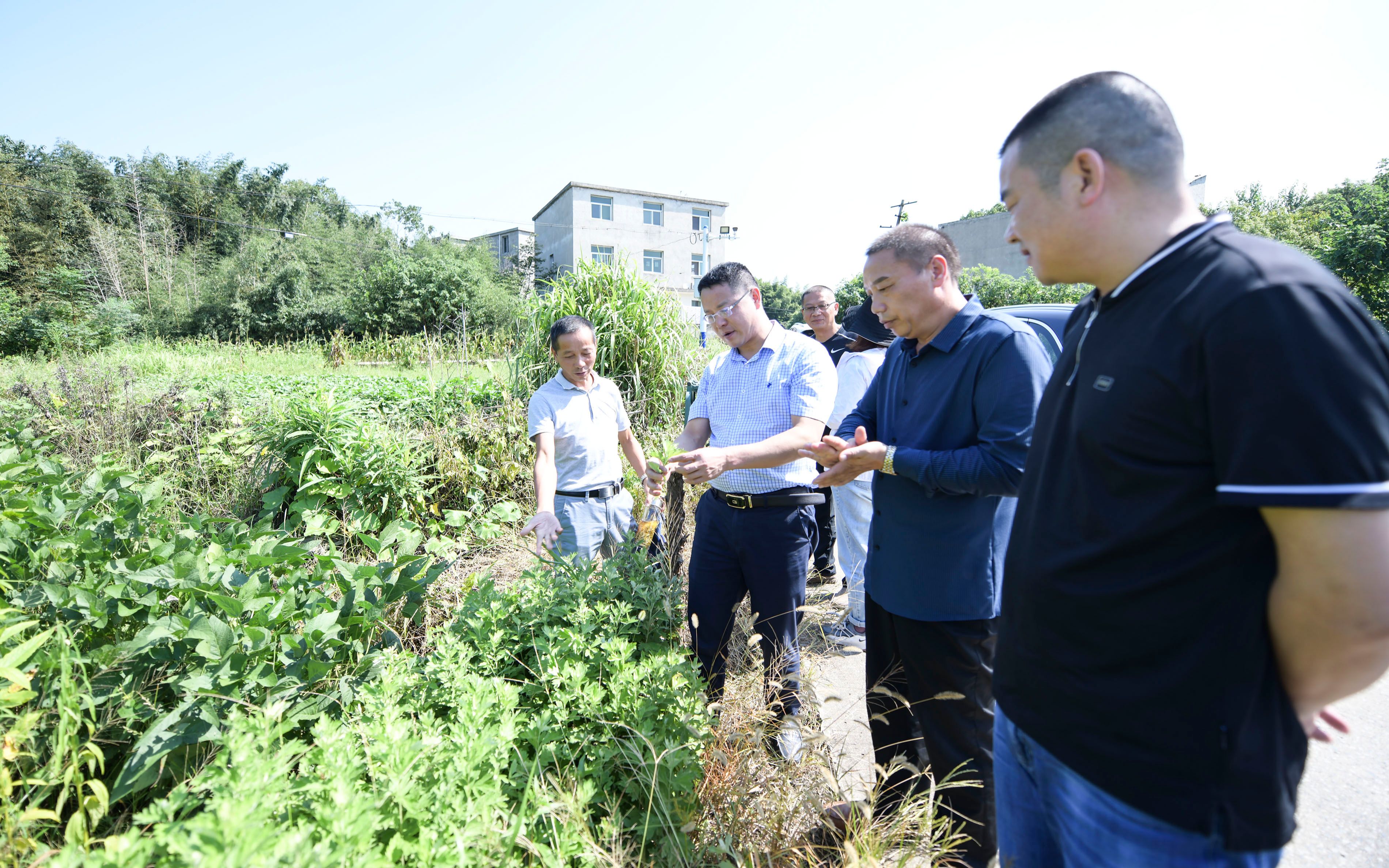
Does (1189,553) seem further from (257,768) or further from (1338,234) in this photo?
(1338,234)

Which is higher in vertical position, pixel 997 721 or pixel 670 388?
pixel 670 388

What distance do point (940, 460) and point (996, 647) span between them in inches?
25.4

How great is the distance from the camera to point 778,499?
2.61 meters

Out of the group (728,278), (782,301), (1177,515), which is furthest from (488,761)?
(782,301)

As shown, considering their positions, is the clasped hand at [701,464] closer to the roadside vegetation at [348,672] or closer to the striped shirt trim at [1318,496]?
the roadside vegetation at [348,672]

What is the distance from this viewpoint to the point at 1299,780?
2.96ft

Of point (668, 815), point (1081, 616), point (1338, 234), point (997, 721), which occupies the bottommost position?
point (668, 815)

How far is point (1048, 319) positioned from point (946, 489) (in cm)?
336

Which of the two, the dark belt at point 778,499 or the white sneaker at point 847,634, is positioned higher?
the dark belt at point 778,499

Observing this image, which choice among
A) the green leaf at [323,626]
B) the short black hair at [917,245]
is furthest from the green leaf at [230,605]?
the short black hair at [917,245]

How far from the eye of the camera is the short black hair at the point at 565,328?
140 inches

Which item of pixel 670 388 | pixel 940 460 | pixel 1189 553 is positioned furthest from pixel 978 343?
pixel 670 388

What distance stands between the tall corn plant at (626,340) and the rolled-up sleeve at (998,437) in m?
4.27

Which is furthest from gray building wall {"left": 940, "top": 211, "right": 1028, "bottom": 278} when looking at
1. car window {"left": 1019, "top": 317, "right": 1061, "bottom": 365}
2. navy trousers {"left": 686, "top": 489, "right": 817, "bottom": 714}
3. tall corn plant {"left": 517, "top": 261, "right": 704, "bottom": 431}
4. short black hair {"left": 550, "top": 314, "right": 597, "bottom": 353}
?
navy trousers {"left": 686, "top": 489, "right": 817, "bottom": 714}
